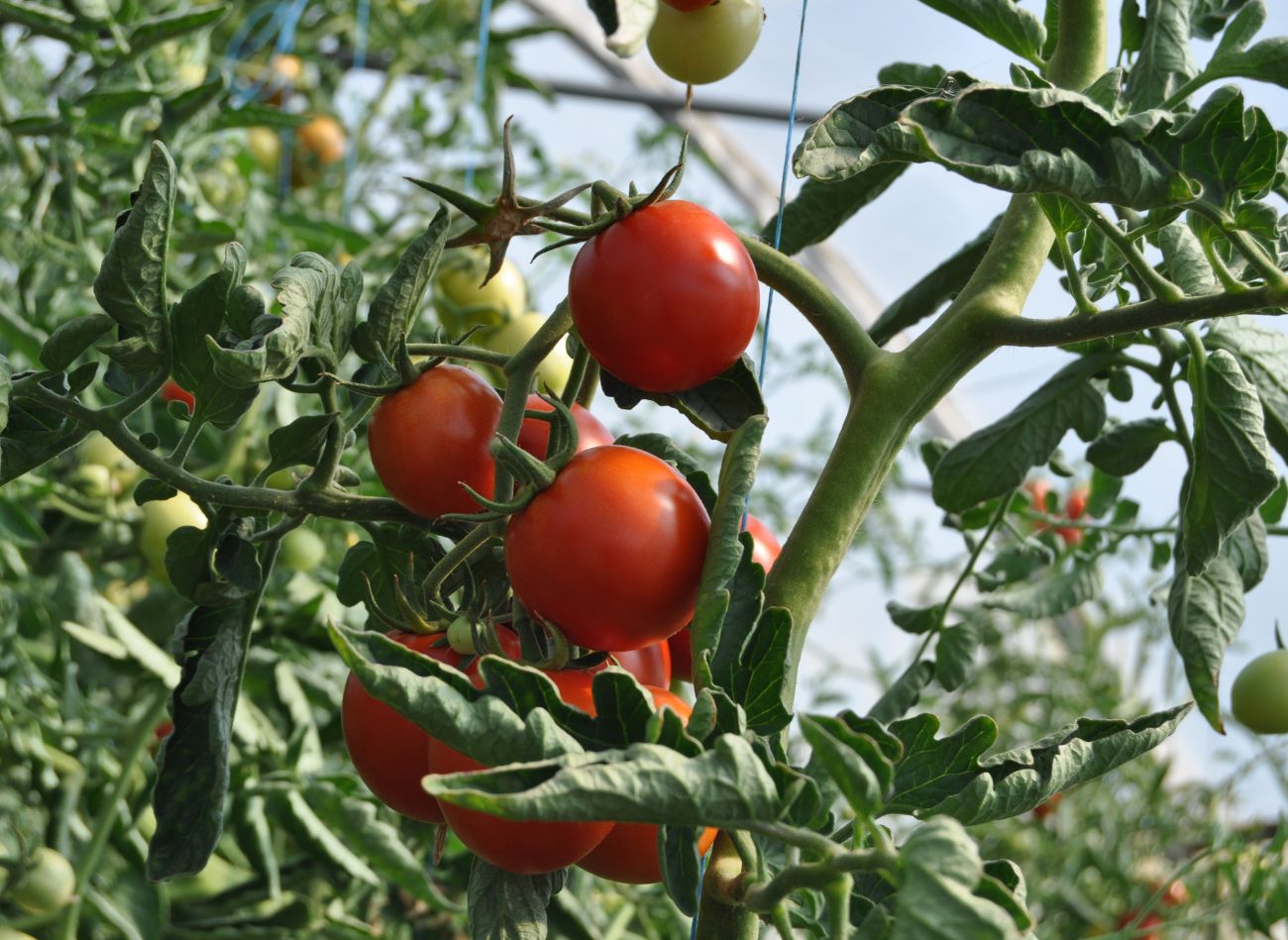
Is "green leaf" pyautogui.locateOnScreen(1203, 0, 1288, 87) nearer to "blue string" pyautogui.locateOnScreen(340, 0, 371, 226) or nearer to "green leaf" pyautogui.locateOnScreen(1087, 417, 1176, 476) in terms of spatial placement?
"green leaf" pyautogui.locateOnScreen(1087, 417, 1176, 476)

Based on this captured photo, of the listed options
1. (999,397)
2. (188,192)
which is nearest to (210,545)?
(188,192)

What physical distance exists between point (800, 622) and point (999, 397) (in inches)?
152

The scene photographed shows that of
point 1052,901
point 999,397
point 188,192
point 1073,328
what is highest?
point 999,397

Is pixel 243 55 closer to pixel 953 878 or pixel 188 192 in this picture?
pixel 188 192

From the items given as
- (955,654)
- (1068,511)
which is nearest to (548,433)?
(955,654)

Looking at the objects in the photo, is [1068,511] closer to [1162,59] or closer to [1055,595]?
[1055,595]

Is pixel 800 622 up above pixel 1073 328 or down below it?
below

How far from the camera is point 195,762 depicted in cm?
54

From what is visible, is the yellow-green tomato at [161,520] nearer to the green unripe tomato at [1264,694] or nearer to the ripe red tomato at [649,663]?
the ripe red tomato at [649,663]

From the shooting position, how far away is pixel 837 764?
1.00 feet

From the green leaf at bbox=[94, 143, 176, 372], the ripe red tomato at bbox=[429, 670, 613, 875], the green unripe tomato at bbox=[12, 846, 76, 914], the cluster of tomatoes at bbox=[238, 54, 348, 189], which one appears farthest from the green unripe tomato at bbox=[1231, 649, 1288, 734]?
the cluster of tomatoes at bbox=[238, 54, 348, 189]

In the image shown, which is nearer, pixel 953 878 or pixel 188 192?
pixel 953 878

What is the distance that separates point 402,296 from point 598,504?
121 millimetres

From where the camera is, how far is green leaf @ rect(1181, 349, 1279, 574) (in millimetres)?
490
